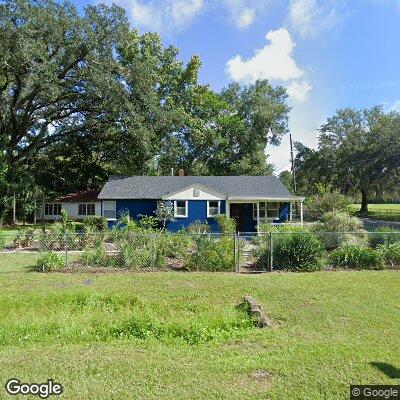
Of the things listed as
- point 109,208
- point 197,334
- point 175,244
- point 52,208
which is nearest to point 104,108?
point 109,208

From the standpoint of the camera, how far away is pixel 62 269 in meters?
12.0

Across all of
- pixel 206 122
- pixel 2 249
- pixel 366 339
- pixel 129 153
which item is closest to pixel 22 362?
pixel 366 339

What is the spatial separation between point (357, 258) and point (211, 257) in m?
4.72

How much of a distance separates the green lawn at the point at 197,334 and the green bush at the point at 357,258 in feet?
3.27

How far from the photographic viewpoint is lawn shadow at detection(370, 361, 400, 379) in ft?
16.2

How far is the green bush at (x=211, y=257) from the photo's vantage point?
12.1 m

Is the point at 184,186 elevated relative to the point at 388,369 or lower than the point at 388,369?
elevated

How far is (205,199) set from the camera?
24.6 m

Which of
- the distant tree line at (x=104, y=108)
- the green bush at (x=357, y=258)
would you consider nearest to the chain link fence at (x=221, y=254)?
the green bush at (x=357, y=258)

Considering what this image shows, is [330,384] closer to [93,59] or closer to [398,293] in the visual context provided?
[398,293]

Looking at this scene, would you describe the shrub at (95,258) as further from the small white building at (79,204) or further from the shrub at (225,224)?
the small white building at (79,204)

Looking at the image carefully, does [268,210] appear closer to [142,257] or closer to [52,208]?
[142,257]

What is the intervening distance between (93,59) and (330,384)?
2776 cm

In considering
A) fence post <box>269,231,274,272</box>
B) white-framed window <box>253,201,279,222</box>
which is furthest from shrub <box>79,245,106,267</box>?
white-framed window <box>253,201,279,222</box>
